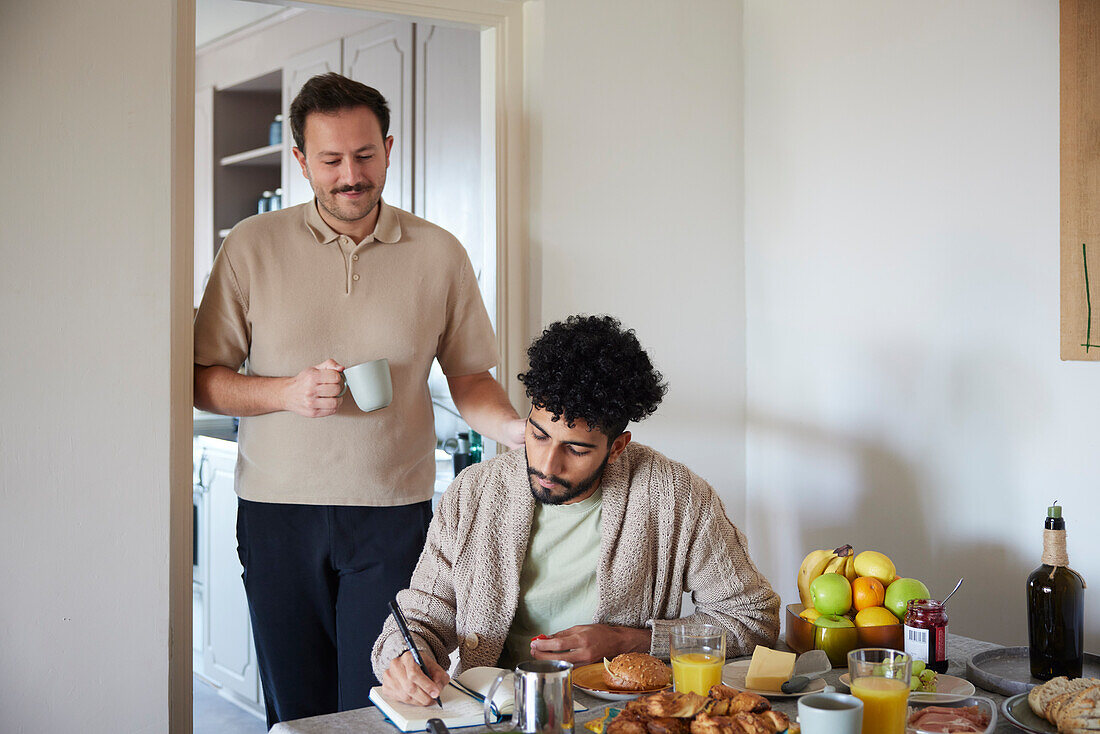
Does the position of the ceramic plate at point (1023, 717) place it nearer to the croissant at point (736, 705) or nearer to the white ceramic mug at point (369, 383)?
the croissant at point (736, 705)

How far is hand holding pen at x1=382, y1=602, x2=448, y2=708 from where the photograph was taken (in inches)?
52.8

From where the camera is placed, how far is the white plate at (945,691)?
133 centimetres

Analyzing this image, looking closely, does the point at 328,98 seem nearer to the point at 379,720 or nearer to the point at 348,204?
the point at 348,204

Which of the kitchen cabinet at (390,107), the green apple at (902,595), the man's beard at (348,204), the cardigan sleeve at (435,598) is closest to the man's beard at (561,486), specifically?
the cardigan sleeve at (435,598)

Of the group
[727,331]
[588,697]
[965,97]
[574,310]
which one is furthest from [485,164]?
[588,697]

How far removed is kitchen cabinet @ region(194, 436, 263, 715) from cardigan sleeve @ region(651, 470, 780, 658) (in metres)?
1.89

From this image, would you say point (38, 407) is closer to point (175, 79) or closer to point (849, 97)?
point (175, 79)

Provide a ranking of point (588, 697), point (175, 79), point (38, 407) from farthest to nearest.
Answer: point (175, 79) < point (38, 407) < point (588, 697)

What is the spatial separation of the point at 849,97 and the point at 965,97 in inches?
13.8

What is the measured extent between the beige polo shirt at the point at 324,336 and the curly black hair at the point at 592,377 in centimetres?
54

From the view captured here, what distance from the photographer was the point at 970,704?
4.35 feet

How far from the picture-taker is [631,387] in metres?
1.62

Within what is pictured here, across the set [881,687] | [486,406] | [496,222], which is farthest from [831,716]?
[496,222]

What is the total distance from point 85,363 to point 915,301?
69.5 inches
